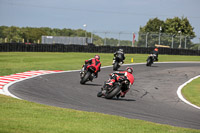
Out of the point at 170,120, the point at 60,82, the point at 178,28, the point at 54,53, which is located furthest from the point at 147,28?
the point at 170,120

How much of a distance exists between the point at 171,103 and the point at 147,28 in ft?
300

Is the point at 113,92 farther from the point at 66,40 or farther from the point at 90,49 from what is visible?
the point at 66,40

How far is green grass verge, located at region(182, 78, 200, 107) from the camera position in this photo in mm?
13998

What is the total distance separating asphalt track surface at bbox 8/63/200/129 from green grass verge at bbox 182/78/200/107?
1.58 feet

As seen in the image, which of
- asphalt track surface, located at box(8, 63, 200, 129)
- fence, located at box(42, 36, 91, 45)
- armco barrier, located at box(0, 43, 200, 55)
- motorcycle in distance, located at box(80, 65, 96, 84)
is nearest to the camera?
asphalt track surface, located at box(8, 63, 200, 129)

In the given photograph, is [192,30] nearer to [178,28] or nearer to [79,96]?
[178,28]

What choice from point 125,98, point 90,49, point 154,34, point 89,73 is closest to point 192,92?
point 125,98

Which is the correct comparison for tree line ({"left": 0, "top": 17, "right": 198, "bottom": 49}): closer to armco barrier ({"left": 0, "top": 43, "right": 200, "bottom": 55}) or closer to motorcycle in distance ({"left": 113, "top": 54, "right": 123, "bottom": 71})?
armco barrier ({"left": 0, "top": 43, "right": 200, "bottom": 55})

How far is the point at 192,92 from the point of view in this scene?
631 inches

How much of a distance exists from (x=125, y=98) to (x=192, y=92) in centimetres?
386

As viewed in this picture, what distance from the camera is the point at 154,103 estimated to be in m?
12.9

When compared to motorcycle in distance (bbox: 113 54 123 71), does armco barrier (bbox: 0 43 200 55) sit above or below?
above

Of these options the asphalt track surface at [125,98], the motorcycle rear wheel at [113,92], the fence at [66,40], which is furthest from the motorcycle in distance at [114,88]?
the fence at [66,40]

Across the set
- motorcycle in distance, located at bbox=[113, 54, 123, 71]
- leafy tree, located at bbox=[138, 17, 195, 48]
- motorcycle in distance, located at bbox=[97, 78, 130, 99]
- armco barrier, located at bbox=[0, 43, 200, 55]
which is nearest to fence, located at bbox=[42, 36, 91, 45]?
leafy tree, located at bbox=[138, 17, 195, 48]
